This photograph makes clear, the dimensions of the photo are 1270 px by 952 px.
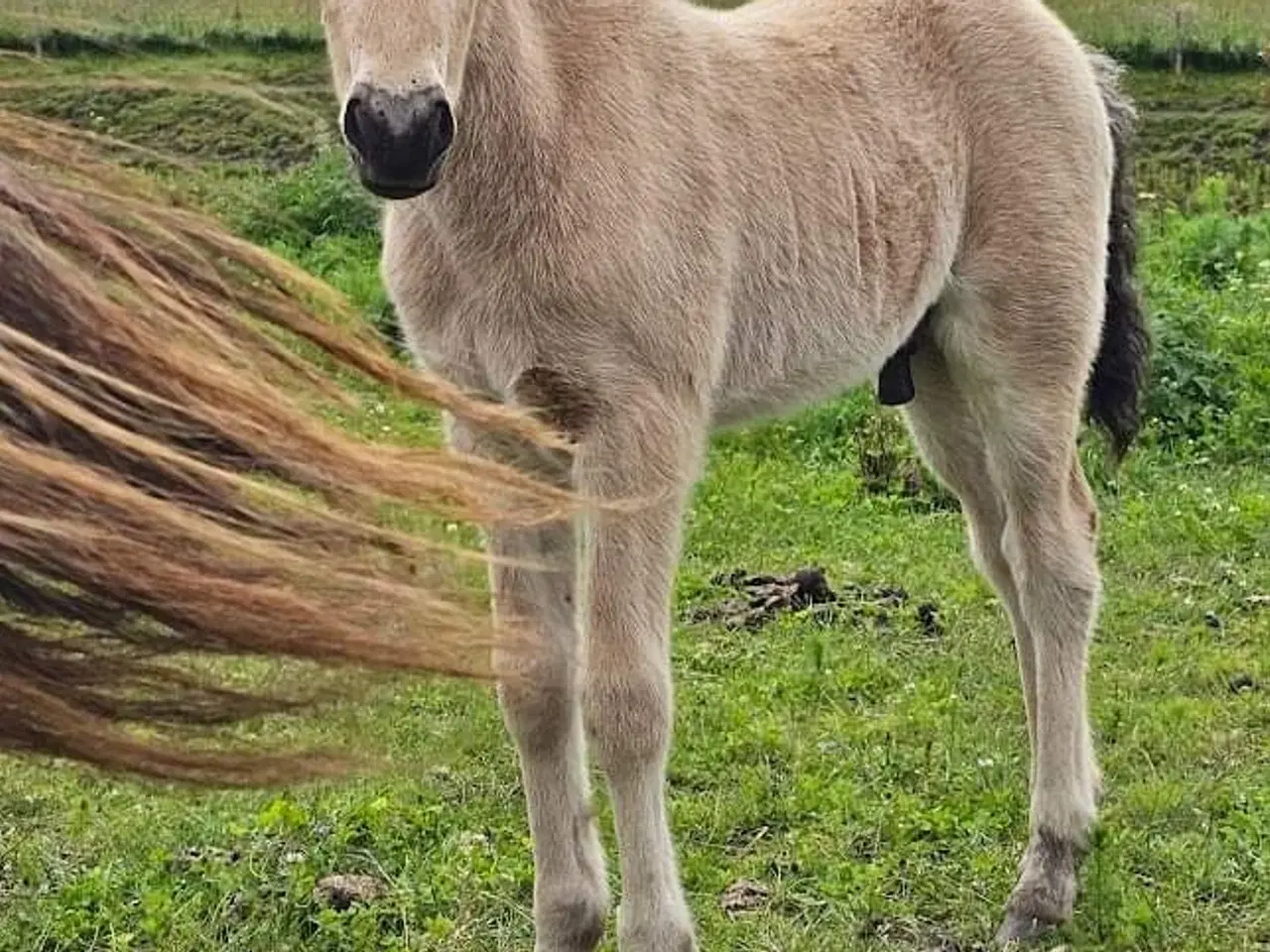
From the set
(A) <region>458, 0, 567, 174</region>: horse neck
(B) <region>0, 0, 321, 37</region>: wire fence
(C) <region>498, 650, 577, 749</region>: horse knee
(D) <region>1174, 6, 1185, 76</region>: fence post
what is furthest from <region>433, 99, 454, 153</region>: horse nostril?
(D) <region>1174, 6, 1185, 76</region>: fence post

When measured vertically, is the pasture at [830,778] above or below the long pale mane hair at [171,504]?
below

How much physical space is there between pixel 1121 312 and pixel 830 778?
1397 millimetres

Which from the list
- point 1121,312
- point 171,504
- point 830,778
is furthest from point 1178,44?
point 171,504

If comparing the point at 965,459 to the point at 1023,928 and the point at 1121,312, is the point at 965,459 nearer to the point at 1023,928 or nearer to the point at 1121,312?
the point at 1121,312

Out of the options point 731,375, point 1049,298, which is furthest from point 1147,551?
point 731,375

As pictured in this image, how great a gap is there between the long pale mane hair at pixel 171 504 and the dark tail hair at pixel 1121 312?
3900 mm

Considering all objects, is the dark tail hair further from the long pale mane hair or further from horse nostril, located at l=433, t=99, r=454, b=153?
the long pale mane hair

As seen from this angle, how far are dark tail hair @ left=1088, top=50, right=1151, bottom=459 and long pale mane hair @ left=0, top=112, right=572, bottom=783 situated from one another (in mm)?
3900

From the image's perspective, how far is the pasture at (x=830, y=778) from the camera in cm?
398

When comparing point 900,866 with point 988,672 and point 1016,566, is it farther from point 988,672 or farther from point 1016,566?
point 988,672

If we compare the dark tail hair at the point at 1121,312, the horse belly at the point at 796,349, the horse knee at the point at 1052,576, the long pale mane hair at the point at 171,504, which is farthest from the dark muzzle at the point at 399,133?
the dark tail hair at the point at 1121,312

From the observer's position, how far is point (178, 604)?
99 centimetres

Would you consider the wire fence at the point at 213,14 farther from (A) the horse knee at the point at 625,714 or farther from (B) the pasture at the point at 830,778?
(A) the horse knee at the point at 625,714

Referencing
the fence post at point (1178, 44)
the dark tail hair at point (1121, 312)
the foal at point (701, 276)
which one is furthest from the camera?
the fence post at point (1178, 44)
